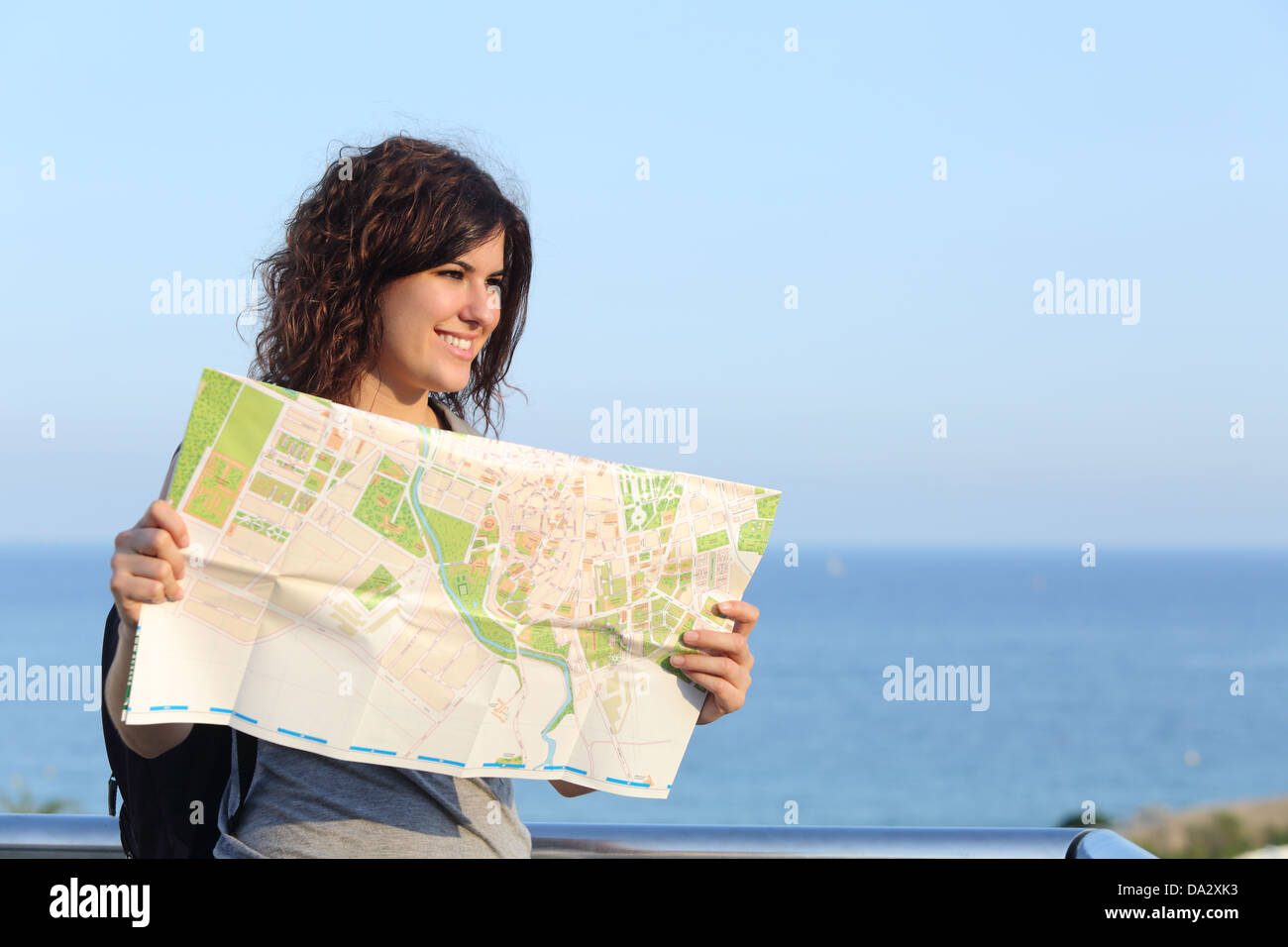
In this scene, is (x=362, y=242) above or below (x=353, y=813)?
above

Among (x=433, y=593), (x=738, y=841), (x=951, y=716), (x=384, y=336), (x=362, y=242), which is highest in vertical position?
(x=362, y=242)

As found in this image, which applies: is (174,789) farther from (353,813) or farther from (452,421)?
(452,421)

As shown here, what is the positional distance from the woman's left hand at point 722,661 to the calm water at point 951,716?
21.4m

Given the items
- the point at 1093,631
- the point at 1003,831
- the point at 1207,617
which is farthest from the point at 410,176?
the point at 1207,617

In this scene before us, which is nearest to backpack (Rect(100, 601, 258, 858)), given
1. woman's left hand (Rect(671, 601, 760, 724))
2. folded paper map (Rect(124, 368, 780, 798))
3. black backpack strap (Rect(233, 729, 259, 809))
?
black backpack strap (Rect(233, 729, 259, 809))

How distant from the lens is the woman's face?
1.82m

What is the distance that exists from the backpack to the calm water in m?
21.4

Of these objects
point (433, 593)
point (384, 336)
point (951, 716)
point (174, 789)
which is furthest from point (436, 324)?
point (951, 716)

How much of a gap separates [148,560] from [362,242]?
685 millimetres

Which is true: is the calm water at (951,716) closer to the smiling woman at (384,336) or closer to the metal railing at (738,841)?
the metal railing at (738,841)

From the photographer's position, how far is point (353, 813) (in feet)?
5.16
